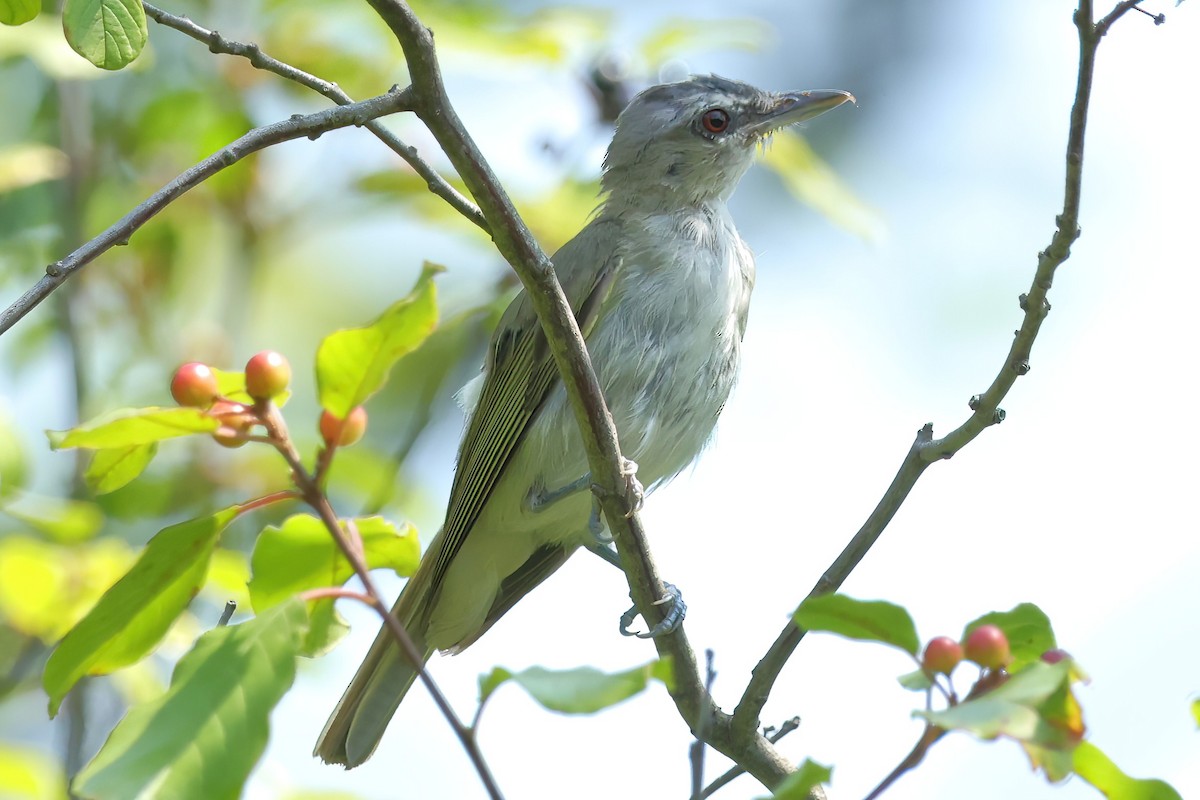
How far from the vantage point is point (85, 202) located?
4824 millimetres

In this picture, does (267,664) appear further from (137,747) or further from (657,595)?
(657,595)

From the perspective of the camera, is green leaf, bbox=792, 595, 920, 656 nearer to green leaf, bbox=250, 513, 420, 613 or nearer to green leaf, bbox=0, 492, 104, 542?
green leaf, bbox=250, 513, 420, 613

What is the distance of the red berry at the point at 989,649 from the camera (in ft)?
6.63

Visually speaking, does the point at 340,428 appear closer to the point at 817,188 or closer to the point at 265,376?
the point at 265,376

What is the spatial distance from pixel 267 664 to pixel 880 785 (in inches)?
37.1

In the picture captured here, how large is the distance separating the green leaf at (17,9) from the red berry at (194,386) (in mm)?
609

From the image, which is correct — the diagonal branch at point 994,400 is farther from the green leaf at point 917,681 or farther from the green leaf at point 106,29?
the green leaf at point 106,29

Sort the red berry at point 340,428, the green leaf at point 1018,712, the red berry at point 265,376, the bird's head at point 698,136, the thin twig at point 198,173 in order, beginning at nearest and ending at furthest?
the green leaf at point 1018,712, the thin twig at point 198,173, the red berry at point 265,376, the red berry at point 340,428, the bird's head at point 698,136

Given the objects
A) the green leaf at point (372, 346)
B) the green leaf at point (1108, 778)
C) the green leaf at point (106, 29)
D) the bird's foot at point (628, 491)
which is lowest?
the green leaf at point (1108, 778)

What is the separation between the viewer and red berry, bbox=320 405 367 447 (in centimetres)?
245

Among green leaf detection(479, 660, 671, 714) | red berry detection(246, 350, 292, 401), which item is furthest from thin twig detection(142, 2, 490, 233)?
green leaf detection(479, 660, 671, 714)

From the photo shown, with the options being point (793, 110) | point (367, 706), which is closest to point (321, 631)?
point (367, 706)

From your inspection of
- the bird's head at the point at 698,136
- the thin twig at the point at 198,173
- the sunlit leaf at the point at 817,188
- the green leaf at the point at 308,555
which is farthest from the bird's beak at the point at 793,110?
the green leaf at the point at 308,555

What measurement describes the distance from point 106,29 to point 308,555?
1.01 m
